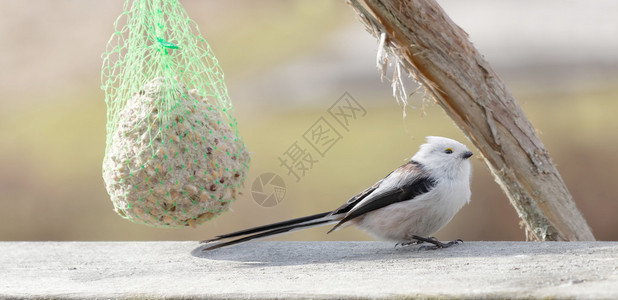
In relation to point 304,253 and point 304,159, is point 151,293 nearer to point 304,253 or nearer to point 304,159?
point 304,253

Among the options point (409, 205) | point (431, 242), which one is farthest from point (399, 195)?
point (431, 242)

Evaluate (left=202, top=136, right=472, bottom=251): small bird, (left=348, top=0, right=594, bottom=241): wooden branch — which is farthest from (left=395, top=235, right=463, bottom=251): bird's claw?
(left=348, top=0, right=594, bottom=241): wooden branch

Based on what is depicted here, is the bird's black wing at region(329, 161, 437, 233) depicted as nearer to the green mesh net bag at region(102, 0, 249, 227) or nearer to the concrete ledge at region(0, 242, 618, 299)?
the concrete ledge at region(0, 242, 618, 299)

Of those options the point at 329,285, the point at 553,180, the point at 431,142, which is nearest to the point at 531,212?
the point at 553,180

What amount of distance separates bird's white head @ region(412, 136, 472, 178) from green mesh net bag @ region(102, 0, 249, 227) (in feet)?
2.58

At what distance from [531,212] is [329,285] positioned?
1.41 metres

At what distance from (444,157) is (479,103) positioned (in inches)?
12.2

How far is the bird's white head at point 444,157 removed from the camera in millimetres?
2877

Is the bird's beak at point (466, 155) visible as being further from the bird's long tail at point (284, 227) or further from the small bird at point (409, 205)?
the bird's long tail at point (284, 227)

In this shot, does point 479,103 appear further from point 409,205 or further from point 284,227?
point 284,227

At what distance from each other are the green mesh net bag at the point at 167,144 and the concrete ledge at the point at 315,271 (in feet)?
0.84

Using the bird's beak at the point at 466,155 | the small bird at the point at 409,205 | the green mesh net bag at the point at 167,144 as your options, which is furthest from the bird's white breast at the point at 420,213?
the green mesh net bag at the point at 167,144

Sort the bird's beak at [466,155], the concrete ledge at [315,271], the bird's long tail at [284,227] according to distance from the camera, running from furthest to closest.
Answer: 1. the bird's beak at [466,155]
2. the bird's long tail at [284,227]
3. the concrete ledge at [315,271]

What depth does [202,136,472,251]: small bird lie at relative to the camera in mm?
2818
